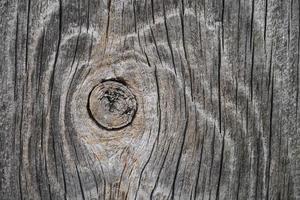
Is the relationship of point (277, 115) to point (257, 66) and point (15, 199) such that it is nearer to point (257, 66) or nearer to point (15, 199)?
point (257, 66)

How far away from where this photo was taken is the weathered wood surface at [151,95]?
1.86 meters

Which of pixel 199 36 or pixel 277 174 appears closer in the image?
pixel 199 36

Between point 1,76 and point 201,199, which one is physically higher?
point 1,76

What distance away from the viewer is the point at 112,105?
1864mm

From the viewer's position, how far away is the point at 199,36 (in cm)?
190

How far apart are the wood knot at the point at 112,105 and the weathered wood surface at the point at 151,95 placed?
0.07 ft

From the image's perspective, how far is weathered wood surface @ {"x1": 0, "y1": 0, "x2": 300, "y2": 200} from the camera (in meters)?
1.86

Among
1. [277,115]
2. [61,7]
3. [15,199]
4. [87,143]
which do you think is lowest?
[15,199]

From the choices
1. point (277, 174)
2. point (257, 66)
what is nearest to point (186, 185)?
point (277, 174)

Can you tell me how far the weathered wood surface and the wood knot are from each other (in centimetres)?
2

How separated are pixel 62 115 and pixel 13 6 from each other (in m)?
0.44

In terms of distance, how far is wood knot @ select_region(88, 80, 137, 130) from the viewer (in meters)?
1.86

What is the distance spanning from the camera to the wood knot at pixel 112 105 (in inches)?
73.2

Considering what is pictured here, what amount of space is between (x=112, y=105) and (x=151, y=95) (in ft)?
0.49
